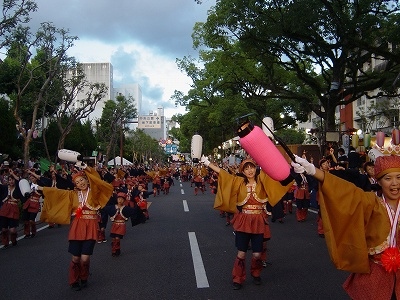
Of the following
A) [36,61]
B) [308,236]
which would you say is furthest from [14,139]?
[308,236]

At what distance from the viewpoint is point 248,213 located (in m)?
6.87

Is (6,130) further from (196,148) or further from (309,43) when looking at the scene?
(196,148)

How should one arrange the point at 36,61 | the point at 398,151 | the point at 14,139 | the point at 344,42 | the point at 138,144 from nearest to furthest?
1. the point at 398,151
2. the point at 344,42
3. the point at 14,139
4. the point at 36,61
5. the point at 138,144

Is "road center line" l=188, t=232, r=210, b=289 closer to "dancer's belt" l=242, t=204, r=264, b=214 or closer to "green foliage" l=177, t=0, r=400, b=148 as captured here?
"dancer's belt" l=242, t=204, r=264, b=214

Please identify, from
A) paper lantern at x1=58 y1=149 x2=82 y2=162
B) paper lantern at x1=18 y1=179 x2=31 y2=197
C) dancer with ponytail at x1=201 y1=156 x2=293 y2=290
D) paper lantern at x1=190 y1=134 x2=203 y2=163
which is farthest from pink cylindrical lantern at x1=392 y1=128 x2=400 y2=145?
paper lantern at x1=18 y1=179 x2=31 y2=197

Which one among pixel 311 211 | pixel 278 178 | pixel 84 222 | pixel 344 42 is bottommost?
pixel 311 211

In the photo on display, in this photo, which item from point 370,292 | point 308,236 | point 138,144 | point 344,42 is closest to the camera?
point 370,292

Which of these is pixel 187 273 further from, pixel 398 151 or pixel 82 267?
pixel 398 151

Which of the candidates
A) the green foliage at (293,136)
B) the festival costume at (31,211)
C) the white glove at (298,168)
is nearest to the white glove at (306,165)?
the white glove at (298,168)

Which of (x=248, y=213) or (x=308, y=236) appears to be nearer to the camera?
(x=248, y=213)

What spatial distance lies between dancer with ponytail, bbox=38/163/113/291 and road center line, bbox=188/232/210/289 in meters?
1.69

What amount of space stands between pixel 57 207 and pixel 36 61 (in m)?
26.3

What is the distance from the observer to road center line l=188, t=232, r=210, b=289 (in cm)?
702

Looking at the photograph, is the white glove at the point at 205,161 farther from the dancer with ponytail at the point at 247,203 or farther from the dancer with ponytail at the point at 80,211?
the dancer with ponytail at the point at 80,211
